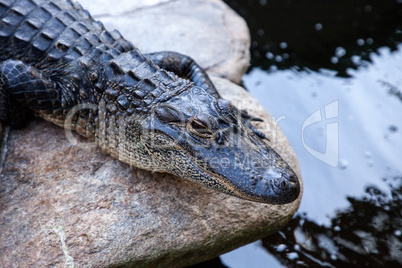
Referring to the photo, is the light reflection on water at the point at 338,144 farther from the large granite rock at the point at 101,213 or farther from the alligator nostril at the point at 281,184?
the alligator nostril at the point at 281,184

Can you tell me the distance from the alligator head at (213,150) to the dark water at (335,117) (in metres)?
1.07

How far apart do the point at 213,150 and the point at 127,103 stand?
0.80 m

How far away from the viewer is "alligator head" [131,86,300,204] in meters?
2.80

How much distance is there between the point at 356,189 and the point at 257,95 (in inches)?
68.4

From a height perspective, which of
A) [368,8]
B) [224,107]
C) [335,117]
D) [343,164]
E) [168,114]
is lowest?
[343,164]

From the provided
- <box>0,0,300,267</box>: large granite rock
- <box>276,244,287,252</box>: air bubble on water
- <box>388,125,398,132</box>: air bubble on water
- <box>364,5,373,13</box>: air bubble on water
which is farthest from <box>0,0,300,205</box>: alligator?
<box>364,5,373,13</box>: air bubble on water

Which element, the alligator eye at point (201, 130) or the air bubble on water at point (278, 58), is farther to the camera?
the air bubble on water at point (278, 58)

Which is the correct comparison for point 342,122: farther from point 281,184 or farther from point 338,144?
point 281,184

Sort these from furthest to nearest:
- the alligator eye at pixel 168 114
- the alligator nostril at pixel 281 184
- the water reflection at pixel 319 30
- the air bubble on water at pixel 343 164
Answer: the water reflection at pixel 319 30
the air bubble on water at pixel 343 164
the alligator eye at pixel 168 114
the alligator nostril at pixel 281 184

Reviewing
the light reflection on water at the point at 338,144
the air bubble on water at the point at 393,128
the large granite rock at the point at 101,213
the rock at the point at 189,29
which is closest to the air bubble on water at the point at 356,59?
the light reflection on water at the point at 338,144

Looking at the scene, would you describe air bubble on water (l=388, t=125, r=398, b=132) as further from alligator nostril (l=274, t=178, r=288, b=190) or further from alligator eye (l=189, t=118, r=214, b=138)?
alligator eye (l=189, t=118, r=214, b=138)

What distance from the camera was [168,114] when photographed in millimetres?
3070

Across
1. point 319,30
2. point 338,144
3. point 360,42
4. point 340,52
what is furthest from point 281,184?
point 319,30

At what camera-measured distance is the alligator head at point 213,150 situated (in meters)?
2.80
